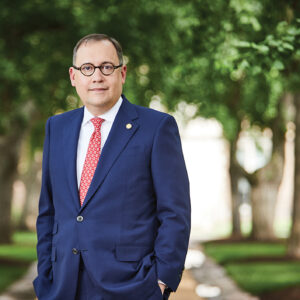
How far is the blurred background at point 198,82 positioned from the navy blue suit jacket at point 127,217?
10.2ft

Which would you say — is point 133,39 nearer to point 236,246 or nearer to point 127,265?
point 236,246

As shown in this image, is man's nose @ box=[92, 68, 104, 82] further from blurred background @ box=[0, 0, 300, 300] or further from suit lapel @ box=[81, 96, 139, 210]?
blurred background @ box=[0, 0, 300, 300]

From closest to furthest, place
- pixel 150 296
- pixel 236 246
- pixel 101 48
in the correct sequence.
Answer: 1. pixel 150 296
2. pixel 101 48
3. pixel 236 246

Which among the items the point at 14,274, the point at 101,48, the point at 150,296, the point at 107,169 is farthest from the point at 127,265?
the point at 14,274

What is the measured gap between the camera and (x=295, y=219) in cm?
1397

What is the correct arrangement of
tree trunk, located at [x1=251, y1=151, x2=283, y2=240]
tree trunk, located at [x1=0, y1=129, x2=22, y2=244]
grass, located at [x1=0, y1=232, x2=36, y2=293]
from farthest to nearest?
tree trunk, located at [x1=251, y1=151, x2=283, y2=240] → tree trunk, located at [x1=0, y1=129, x2=22, y2=244] → grass, located at [x1=0, y1=232, x2=36, y2=293]

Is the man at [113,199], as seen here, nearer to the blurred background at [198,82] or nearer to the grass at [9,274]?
the blurred background at [198,82]

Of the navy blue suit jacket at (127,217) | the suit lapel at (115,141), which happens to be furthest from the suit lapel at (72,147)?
the suit lapel at (115,141)

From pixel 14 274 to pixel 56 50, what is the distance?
17.4ft

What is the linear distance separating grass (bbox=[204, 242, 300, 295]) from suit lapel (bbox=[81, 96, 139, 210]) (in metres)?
6.84

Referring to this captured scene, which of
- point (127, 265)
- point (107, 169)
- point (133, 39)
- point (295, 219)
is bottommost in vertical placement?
point (295, 219)

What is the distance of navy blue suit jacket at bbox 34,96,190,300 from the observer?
3.33 meters

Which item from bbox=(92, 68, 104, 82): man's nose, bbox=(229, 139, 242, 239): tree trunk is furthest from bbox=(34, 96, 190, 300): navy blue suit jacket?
bbox=(229, 139, 242, 239): tree trunk

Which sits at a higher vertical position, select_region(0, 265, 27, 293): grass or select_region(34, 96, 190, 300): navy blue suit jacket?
select_region(34, 96, 190, 300): navy blue suit jacket
